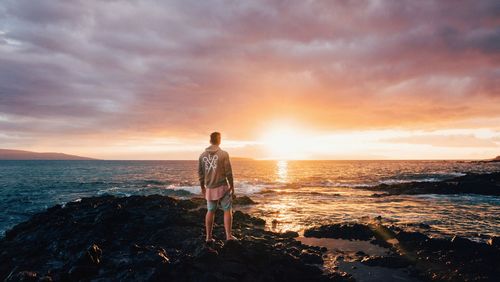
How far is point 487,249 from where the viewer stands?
9.67 metres

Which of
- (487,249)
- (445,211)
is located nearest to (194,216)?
(487,249)

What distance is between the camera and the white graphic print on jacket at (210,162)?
27.9 feet

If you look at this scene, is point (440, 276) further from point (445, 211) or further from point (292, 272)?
point (445, 211)

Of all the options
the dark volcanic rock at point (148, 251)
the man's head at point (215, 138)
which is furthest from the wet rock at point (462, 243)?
the man's head at point (215, 138)

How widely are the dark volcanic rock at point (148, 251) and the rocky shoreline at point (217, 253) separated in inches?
1.0

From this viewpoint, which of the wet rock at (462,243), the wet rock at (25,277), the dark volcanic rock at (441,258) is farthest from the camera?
the wet rock at (462,243)

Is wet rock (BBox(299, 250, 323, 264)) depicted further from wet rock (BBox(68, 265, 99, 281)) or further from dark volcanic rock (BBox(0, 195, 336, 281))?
wet rock (BBox(68, 265, 99, 281))

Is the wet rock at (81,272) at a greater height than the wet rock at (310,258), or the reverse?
the wet rock at (81,272)

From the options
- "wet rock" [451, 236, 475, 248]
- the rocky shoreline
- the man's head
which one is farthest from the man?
"wet rock" [451, 236, 475, 248]

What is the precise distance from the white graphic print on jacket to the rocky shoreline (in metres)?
2.08

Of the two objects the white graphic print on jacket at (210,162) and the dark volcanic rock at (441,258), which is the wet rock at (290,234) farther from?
the white graphic print on jacket at (210,162)

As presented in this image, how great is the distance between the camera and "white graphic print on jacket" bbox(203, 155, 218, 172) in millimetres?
8508

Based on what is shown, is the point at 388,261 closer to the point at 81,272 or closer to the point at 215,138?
the point at 215,138

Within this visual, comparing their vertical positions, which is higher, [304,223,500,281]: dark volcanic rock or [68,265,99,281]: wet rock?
[68,265,99,281]: wet rock
